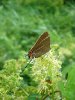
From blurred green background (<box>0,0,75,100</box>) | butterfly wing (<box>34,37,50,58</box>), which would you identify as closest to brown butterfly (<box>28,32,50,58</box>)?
butterfly wing (<box>34,37,50,58</box>)

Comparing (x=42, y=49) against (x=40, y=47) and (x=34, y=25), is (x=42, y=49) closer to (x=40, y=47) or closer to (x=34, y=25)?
(x=40, y=47)

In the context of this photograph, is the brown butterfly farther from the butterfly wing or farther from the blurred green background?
the blurred green background

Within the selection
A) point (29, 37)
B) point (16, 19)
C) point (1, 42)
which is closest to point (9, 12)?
point (16, 19)

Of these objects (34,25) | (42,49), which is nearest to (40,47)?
(42,49)

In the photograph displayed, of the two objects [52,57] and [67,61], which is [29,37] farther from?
[52,57]

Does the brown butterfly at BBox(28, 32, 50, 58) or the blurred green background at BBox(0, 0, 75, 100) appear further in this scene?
the blurred green background at BBox(0, 0, 75, 100)
